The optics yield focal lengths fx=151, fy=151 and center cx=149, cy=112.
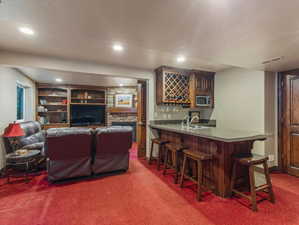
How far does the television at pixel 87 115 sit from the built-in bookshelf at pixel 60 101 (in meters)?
0.09

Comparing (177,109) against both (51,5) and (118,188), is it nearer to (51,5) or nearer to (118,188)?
(118,188)

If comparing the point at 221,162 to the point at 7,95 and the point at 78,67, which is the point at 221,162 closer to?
the point at 78,67

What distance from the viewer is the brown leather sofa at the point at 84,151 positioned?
2545 mm

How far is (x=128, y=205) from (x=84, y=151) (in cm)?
126

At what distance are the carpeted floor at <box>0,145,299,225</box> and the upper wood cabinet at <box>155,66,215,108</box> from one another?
1.96m

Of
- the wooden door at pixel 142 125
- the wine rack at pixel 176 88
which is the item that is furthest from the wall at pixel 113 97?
the wine rack at pixel 176 88

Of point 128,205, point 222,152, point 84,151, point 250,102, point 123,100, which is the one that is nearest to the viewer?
point 128,205

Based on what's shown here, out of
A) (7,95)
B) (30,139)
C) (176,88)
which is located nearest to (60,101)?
(30,139)

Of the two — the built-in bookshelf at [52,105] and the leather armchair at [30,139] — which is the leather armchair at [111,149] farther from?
the built-in bookshelf at [52,105]

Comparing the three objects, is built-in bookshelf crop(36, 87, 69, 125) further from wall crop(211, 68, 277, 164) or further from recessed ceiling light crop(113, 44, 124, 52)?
wall crop(211, 68, 277, 164)

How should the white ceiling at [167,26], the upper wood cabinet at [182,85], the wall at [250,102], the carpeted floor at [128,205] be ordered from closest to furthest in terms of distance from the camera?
the white ceiling at [167,26]
the carpeted floor at [128,205]
the wall at [250,102]
the upper wood cabinet at [182,85]

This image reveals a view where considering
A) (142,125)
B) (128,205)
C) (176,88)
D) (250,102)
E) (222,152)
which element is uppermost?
(176,88)

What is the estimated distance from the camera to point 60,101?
6133 millimetres

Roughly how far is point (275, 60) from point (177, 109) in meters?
2.27
